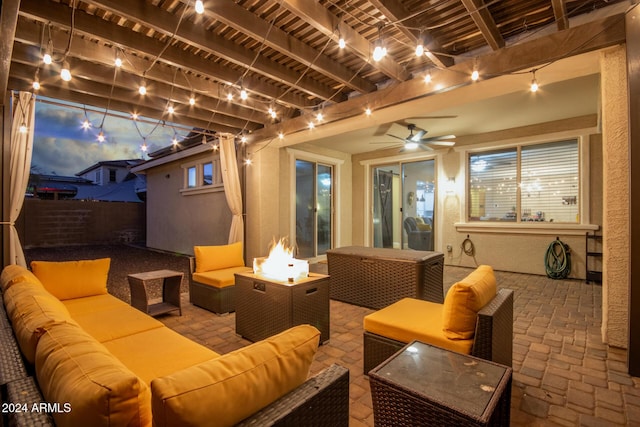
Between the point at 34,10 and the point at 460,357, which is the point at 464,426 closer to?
the point at 460,357

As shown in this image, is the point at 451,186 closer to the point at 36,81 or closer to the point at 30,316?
the point at 30,316

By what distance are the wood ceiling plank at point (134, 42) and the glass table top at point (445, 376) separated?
3496 millimetres

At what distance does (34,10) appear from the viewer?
241cm

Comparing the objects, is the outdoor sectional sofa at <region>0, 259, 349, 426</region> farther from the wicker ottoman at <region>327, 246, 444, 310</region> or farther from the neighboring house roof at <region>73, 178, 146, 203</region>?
the neighboring house roof at <region>73, 178, 146, 203</region>

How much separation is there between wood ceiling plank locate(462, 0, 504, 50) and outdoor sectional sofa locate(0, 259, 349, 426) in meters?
2.71

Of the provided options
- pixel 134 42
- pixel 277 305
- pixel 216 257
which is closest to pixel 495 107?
pixel 277 305

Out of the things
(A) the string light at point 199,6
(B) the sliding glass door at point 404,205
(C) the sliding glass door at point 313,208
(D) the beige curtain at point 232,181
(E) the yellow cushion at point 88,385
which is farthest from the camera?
(B) the sliding glass door at point 404,205

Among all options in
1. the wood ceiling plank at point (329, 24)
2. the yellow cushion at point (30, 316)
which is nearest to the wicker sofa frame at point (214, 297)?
the yellow cushion at point (30, 316)

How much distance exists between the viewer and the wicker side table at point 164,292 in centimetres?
328

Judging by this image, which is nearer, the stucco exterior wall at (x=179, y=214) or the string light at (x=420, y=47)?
the string light at (x=420, y=47)

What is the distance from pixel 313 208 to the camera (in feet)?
23.9

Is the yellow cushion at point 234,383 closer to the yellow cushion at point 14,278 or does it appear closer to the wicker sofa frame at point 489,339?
the wicker sofa frame at point 489,339

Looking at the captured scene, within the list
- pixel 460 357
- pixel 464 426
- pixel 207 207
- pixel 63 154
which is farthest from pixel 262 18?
pixel 63 154

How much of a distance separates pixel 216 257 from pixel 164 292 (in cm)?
72
